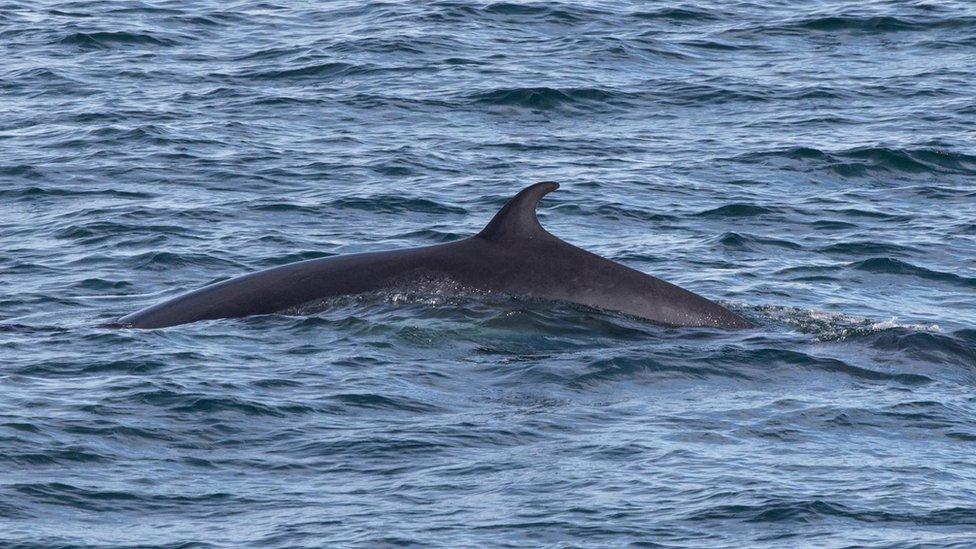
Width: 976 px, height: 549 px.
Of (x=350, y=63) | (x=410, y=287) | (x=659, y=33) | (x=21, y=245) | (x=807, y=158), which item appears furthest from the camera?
(x=659, y=33)

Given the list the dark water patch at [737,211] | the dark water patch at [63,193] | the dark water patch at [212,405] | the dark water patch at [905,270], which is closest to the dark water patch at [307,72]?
the dark water patch at [63,193]

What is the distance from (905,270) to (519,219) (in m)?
5.76

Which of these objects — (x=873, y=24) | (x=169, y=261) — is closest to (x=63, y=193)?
(x=169, y=261)

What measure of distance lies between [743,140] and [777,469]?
13.5 metres

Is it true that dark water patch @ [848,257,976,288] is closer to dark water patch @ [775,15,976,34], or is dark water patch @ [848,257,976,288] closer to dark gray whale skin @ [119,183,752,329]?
dark gray whale skin @ [119,183,752,329]

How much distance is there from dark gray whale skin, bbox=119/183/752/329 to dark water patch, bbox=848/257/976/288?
12.2 feet

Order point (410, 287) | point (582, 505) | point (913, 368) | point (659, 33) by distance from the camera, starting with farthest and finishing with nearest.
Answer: point (659, 33) → point (410, 287) → point (913, 368) → point (582, 505)

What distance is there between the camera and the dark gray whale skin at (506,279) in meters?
16.0

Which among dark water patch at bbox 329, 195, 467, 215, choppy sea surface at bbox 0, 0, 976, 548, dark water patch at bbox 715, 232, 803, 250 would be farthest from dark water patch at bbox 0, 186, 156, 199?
dark water patch at bbox 715, 232, 803, 250

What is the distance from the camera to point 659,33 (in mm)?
32719

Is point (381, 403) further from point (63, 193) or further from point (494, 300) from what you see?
point (63, 193)

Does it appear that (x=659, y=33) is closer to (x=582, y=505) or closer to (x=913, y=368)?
(x=913, y=368)

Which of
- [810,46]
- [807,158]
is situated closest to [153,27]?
[810,46]

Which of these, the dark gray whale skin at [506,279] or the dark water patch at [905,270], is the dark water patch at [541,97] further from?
the dark gray whale skin at [506,279]
